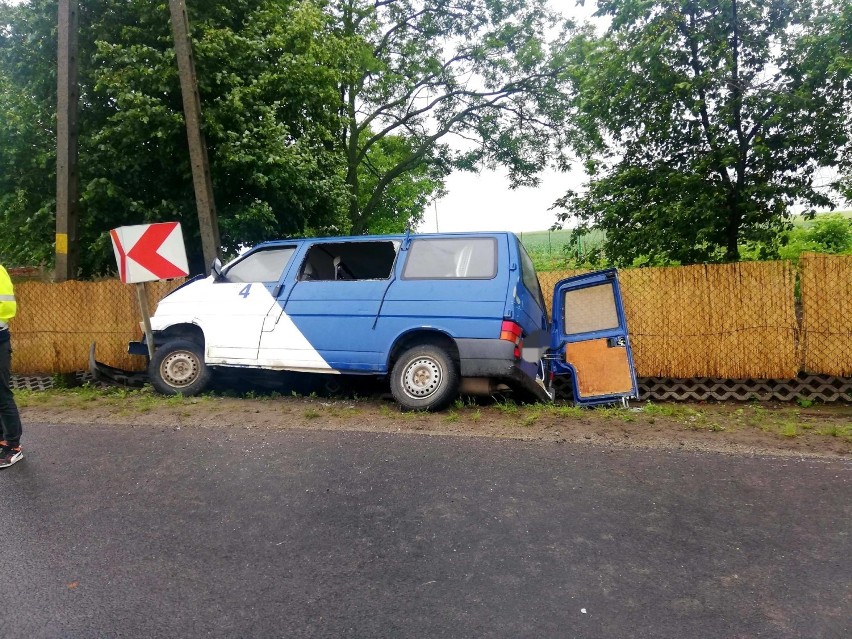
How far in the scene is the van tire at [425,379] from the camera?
6008 millimetres

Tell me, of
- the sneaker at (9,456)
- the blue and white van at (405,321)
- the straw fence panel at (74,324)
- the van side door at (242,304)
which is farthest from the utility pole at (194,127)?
the sneaker at (9,456)

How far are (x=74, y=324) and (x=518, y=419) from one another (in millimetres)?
7420

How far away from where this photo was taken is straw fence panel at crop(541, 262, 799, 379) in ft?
23.5

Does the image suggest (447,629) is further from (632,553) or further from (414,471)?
(414,471)

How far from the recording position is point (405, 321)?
6.18 metres

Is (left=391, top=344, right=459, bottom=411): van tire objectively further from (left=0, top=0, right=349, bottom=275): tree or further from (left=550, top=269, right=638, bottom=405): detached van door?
Result: (left=0, top=0, right=349, bottom=275): tree

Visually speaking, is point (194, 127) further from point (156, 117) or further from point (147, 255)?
point (147, 255)

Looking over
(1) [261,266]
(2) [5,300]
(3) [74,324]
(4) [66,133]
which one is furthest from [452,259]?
(4) [66,133]

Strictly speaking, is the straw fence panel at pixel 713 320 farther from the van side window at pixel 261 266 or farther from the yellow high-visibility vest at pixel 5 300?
the yellow high-visibility vest at pixel 5 300

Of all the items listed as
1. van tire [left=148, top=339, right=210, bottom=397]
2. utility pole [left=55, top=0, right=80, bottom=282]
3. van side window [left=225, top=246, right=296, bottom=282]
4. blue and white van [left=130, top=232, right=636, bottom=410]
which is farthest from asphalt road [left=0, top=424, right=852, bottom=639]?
utility pole [left=55, top=0, right=80, bottom=282]

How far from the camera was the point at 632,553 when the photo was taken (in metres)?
2.97

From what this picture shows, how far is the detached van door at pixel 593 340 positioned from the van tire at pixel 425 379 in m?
1.46

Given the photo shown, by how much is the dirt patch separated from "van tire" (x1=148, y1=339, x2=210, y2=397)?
0.21 metres

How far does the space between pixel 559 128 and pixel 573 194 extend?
32.7ft
